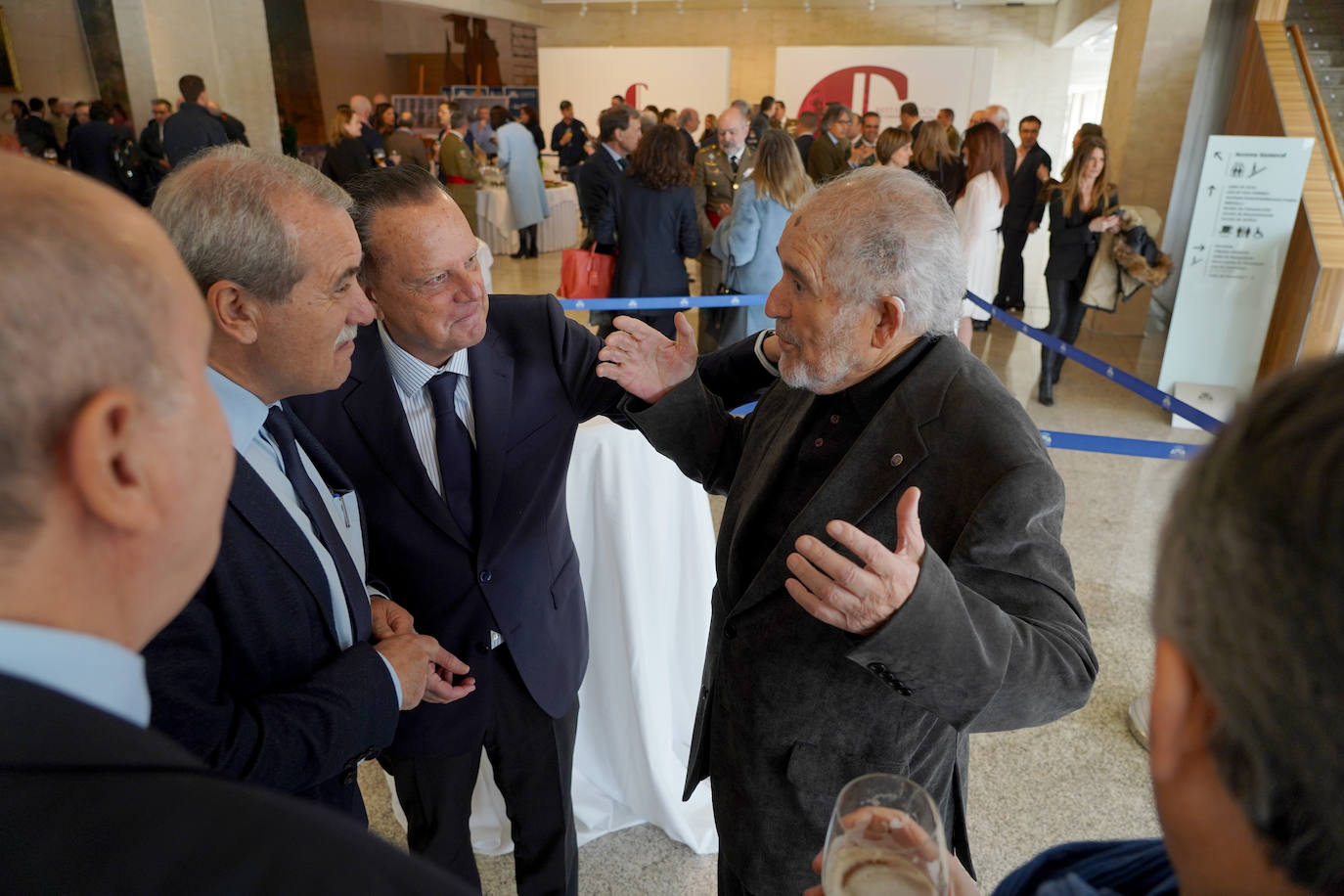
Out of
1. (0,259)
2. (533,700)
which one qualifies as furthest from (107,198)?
(533,700)

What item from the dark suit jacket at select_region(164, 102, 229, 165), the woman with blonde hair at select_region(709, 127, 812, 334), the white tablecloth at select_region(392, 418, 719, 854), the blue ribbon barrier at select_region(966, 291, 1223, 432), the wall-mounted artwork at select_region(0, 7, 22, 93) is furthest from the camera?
the wall-mounted artwork at select_region(0, 7, 22, 93)

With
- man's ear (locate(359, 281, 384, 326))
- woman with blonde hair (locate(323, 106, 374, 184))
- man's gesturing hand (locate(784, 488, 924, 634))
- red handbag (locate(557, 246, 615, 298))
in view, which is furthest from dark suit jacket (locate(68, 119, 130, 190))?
man's gesturing hand (locate(784, 488, 924, 634))

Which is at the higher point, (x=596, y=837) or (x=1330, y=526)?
(x=1330, y=526)

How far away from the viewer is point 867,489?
137 centimetres

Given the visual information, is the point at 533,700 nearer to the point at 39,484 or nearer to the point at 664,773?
the point at 664,773

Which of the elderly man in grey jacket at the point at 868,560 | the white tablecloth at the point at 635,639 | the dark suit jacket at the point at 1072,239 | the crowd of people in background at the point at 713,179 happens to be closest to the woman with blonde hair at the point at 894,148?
the crowd of people in background at the point at 713,179

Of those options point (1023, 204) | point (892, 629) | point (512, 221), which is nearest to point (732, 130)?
point (1023, 204)

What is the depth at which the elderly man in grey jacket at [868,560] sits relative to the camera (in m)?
1.10

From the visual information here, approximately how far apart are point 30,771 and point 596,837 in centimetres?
234

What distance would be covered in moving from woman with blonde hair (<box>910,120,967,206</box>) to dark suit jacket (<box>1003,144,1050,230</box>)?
813mm

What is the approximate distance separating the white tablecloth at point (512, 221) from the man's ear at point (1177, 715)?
1149 centimetres

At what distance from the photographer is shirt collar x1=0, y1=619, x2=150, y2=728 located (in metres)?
0.52

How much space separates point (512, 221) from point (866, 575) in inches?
434

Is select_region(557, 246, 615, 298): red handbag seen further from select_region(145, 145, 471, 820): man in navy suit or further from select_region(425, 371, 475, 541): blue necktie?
select_region(145, 145, 471, 820): man in navy suit
